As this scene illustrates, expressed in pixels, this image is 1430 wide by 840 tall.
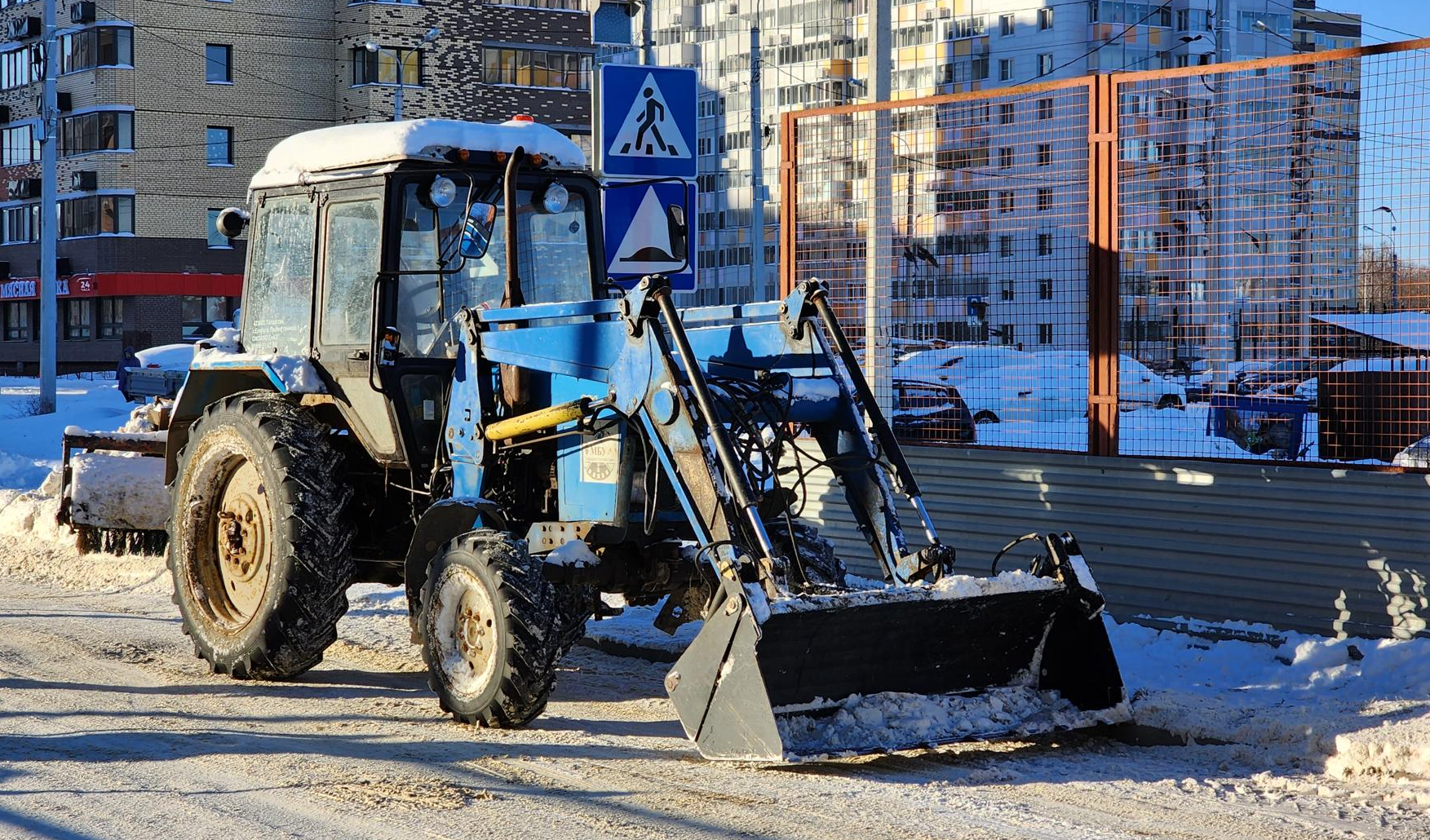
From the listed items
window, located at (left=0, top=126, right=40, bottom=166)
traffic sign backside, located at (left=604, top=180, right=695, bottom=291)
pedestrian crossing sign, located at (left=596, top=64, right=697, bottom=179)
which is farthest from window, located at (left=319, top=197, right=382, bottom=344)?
window, located at (left=0, top=126, right=40, bottom=166)

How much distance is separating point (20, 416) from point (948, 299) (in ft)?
71.5

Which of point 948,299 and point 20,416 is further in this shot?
point 20,416

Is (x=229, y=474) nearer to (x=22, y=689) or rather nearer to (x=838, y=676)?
(x=22, y=689)

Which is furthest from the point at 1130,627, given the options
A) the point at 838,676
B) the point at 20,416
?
the point at 20,416

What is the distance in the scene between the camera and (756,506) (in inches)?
243

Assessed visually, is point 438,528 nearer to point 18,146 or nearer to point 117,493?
point 117,493

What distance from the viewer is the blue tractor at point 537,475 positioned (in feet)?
20.4

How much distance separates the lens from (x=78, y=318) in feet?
188

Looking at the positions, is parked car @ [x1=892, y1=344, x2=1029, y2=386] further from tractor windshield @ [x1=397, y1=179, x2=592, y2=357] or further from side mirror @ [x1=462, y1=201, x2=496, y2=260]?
side mirror @ [x1=462, y1=201, x2=496, y2=260]

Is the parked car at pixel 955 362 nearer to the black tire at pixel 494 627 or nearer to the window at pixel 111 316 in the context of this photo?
the black tire at pixel 494 627

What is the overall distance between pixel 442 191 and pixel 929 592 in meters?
3.03

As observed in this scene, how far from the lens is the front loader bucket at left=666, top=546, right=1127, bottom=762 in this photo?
5.88 m

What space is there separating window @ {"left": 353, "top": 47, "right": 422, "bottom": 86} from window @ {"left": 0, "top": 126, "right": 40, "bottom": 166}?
42.5ft

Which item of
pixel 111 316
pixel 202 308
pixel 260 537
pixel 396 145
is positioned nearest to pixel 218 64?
pixel 202 308
